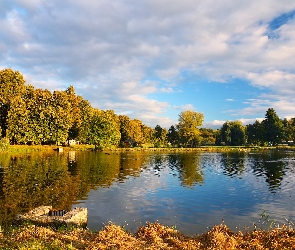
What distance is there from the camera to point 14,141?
11094cm

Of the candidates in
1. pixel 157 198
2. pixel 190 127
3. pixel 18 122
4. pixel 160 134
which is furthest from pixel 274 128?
pixel 157 198

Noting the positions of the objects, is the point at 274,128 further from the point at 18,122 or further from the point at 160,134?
the point at 18,122

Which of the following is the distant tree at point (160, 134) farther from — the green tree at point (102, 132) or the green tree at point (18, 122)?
the green tree at point (18, 122)

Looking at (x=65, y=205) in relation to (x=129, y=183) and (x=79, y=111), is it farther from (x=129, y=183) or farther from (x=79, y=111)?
(x=79, y=111)

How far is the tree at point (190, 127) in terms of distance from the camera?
171 meters

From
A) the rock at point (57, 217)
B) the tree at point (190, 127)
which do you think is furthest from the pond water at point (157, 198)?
the tree at point (190, 127)

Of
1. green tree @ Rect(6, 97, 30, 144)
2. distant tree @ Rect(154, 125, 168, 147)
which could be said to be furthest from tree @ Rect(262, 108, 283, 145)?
green tree @ Rect(6, 97, 30, 144)

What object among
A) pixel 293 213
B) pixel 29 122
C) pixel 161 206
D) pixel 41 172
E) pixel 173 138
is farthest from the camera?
pixel 173 138

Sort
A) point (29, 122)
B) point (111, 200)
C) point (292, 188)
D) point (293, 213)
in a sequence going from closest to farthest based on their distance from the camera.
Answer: point (293, 213) → point (111, 200) → point (292, 188) → point (29, 122)

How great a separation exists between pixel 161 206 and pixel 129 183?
13.4m

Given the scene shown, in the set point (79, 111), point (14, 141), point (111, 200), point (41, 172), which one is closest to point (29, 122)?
point (14, 141)

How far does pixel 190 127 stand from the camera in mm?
176500

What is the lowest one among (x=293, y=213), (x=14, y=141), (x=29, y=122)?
(x=293, y=213)

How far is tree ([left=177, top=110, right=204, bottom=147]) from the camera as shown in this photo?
171m
